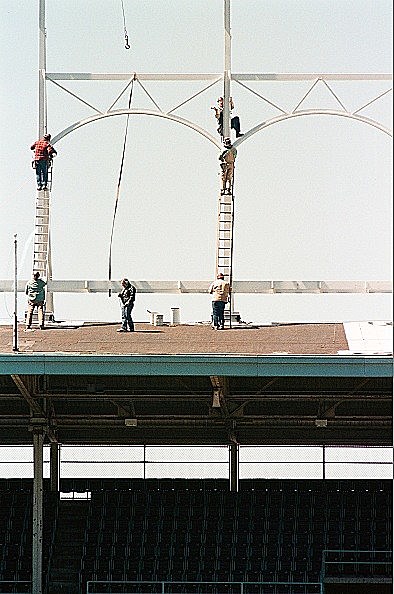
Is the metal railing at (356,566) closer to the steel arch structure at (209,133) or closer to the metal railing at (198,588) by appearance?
the metal railing at (198,588)

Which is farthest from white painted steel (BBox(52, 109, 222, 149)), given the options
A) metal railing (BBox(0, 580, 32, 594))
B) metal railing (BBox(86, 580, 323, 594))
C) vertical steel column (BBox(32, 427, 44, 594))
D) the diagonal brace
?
metal railing (BBox(0, 580, 32, 594))

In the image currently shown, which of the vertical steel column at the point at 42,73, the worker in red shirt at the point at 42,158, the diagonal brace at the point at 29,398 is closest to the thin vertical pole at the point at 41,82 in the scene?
the vertical steel column at the point at 42,73

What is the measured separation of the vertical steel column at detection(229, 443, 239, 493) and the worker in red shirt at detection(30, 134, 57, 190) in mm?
7160

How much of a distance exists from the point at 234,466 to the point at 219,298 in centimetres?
560

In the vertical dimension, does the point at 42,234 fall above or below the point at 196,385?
above

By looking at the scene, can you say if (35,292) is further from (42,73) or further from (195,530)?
(42,73)

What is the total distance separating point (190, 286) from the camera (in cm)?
3219

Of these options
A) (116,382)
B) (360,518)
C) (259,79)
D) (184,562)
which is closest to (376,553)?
(360,518)

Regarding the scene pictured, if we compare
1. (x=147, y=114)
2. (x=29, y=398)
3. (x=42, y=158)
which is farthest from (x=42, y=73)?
(x=29, y=398)

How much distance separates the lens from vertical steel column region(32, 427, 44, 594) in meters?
27.1

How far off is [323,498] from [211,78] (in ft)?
31.7

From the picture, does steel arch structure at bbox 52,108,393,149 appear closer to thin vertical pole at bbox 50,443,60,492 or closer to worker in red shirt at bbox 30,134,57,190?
worker in red shirt at bbox 30,134,57,190

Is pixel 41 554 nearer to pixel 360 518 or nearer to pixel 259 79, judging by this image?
pixel 360 518

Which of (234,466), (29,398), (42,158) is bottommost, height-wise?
(234,466)
